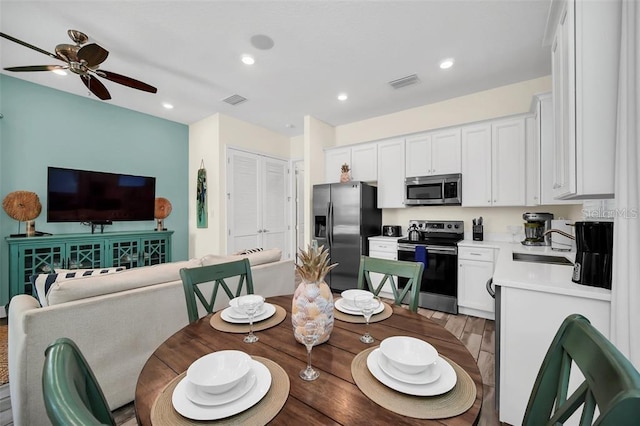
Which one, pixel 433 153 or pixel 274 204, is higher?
pixel 433 153

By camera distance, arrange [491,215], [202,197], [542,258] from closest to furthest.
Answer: [542,258]
[491,215]
[202,197]

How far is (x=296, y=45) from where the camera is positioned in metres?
2.67

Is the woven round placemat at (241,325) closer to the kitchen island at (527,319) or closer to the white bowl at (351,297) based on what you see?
the white bowl at (351,297)

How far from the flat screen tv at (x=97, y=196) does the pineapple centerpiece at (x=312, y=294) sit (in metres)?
4.31

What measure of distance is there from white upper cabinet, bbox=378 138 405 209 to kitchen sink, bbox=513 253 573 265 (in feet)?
5.59

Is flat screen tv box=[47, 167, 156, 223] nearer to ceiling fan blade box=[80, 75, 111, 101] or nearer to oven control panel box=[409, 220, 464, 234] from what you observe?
ceiling fan blade box=[80, 75, 111, 101]

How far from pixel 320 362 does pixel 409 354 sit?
0.31 m

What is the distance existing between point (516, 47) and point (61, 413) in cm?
385

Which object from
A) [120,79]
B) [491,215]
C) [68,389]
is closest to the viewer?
[68,389]

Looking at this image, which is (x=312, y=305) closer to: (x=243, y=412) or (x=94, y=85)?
(x=243, y=412)

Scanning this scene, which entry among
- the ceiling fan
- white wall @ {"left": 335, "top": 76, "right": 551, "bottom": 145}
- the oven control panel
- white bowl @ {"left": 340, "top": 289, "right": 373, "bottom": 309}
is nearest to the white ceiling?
white wall @ {"left": 335, "top": 76, "right": 551, "bottom": 145}

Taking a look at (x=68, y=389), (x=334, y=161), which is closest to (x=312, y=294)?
(x=68, y=389)

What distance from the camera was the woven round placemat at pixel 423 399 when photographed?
2.32 ft

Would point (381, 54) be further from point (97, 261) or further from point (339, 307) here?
point (97, 261)
